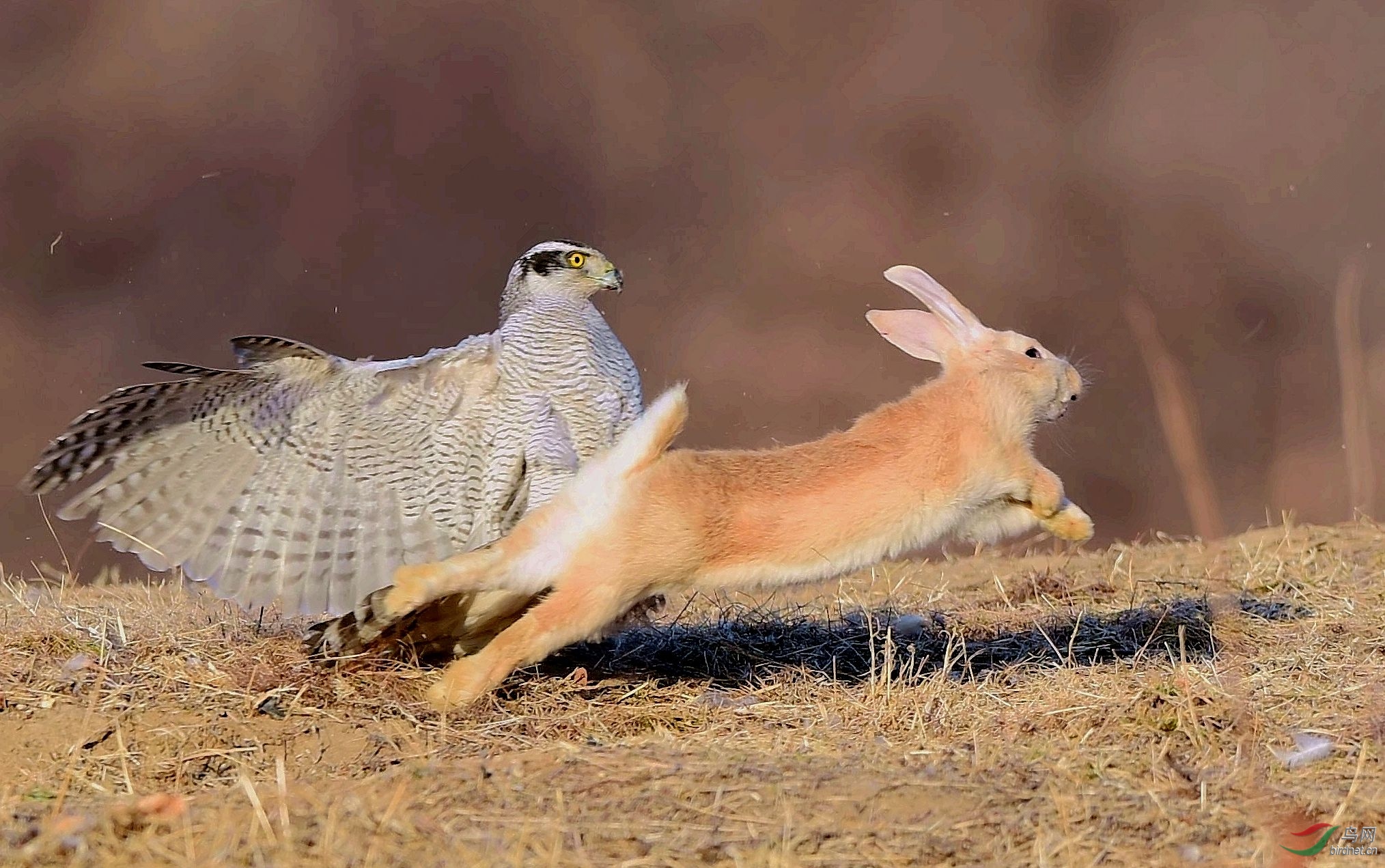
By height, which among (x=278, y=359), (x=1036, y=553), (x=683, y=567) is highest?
(x=278, y=359)

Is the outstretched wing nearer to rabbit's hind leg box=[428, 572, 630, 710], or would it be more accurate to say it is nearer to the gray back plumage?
the gray back plumage

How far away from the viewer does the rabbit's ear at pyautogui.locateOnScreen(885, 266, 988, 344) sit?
4.18 m

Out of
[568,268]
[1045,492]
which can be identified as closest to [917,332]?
[1045,492]

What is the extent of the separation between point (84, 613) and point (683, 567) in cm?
225

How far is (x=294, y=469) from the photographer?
4504 mm

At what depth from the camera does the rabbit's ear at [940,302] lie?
418 centimetres

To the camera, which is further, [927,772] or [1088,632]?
[1088,632]

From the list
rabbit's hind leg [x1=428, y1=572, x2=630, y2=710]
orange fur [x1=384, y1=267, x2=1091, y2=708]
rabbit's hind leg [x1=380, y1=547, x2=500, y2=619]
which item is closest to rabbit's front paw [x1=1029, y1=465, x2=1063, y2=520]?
orange fur [x1=384, y1=267, x2=1091, y2=708]

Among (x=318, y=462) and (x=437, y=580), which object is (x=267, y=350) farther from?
(x=437, y=580)

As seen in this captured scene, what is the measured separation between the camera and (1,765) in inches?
136

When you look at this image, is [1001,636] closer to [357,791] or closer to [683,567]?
[683,567]

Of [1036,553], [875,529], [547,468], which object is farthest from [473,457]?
[1036,553]

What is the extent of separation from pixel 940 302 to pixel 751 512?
→ 94 cm

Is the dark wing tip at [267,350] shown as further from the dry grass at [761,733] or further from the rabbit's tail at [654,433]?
the rabbit's tail at [654,433]
